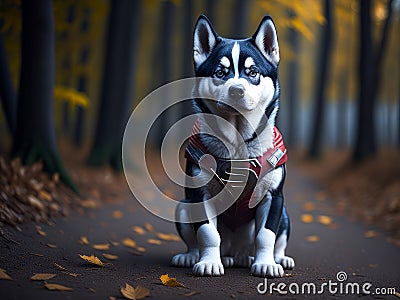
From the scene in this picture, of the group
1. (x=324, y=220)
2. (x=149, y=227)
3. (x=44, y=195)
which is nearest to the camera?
(x=44, y=195)

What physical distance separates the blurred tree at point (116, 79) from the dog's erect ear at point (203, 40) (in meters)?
7.37

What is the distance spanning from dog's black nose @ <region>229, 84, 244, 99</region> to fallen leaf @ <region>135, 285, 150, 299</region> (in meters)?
1.58

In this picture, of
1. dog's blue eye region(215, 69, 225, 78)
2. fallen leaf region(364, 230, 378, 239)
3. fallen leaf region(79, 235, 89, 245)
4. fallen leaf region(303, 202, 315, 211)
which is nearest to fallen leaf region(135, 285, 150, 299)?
dog's blue eye region(215, 69, 225, 78)

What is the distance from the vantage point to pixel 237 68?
14.0ft

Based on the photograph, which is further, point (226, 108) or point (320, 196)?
point (320, 196)

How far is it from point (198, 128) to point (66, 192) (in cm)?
374

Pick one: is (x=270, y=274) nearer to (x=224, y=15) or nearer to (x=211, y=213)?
(x=211, y=213)

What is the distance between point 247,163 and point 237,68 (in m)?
0.76

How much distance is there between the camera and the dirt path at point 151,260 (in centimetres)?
371

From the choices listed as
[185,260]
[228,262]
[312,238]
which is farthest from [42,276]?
[312,238]

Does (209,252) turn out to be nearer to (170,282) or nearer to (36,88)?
(170,282)

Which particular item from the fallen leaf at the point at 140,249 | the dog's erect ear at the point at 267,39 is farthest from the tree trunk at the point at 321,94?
the dog's erect ear at the point at 267,39

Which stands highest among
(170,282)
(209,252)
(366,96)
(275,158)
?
(366,96)

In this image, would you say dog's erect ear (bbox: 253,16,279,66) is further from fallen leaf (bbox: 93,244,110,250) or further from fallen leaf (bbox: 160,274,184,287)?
fallen leaf (bbox: 93,244,110,250)
